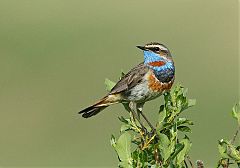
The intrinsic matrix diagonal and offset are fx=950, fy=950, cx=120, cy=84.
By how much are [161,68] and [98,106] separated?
56cm

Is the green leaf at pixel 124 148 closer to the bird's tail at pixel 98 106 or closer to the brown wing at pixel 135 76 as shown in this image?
the bird's tail at pixel 98 106

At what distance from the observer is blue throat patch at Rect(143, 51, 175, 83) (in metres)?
6.34

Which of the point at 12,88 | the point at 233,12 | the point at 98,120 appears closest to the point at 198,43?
the point at 233,12

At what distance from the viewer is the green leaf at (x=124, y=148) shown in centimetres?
365

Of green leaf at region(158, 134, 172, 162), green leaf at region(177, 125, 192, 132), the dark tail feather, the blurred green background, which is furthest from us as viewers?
the blurred green background

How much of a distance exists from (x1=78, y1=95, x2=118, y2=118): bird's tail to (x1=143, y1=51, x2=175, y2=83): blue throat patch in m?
0.35

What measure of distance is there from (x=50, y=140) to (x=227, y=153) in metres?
14.0

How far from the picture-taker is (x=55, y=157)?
1590cm

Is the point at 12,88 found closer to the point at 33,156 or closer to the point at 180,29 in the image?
the point at 33,156

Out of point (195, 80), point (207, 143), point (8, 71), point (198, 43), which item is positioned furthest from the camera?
point (198, 43)

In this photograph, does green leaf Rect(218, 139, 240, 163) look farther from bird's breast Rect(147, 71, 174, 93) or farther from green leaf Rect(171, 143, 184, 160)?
bird's breast Rect(147, 71, 174, 93)

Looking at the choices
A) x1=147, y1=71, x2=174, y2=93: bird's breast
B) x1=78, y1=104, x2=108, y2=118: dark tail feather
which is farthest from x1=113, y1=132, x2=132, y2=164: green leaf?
x1=147, y1=71, x2=174, y2=93: bird's breast

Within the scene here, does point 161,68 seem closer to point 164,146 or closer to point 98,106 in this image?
point 98,106

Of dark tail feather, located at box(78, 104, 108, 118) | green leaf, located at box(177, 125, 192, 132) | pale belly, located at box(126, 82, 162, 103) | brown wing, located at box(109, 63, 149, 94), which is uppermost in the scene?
brown wing, located at box(109, 63, 149, 94)
